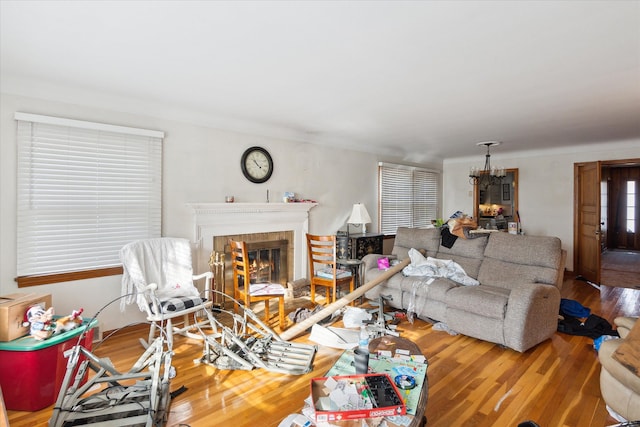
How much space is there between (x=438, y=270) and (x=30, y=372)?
3768mm

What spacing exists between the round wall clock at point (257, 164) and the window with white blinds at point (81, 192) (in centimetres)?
104

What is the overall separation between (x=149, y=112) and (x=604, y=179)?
35.3 ft

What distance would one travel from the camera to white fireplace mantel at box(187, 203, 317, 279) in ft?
12.8

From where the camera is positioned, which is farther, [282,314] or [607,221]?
[607,221]

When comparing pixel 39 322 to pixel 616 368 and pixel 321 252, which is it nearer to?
pixel 321 252

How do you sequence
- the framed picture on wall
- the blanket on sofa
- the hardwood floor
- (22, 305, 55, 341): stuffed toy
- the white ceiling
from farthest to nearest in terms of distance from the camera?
the framed picture on wall, the blanket on sofa, (22, 305, 55, 341): stuffed toy, the hardwood floor, the white ceiling

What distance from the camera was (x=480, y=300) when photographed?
10.5ft

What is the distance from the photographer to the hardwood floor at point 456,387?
210cm

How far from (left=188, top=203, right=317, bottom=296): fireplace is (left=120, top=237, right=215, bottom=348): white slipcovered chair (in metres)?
0.43

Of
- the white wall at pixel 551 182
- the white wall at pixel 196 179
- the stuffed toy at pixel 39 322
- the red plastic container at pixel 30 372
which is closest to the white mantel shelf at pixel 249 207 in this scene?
the white wall at pixel 196 179

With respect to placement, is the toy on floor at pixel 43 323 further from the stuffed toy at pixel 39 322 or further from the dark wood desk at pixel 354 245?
the dark wood desk at pixel 354 245

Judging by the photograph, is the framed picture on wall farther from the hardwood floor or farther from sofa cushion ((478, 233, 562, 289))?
the hardwood floor

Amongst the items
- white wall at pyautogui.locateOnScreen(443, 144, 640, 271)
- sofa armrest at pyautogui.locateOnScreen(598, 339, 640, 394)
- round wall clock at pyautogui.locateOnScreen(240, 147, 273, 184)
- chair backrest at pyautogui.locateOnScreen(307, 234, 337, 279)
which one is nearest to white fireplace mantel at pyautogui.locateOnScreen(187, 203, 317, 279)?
round wall clock at pyautogui.locateOnScreen(240, 147, 273, 184)

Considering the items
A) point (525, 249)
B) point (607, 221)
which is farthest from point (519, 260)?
point (607, 221)
